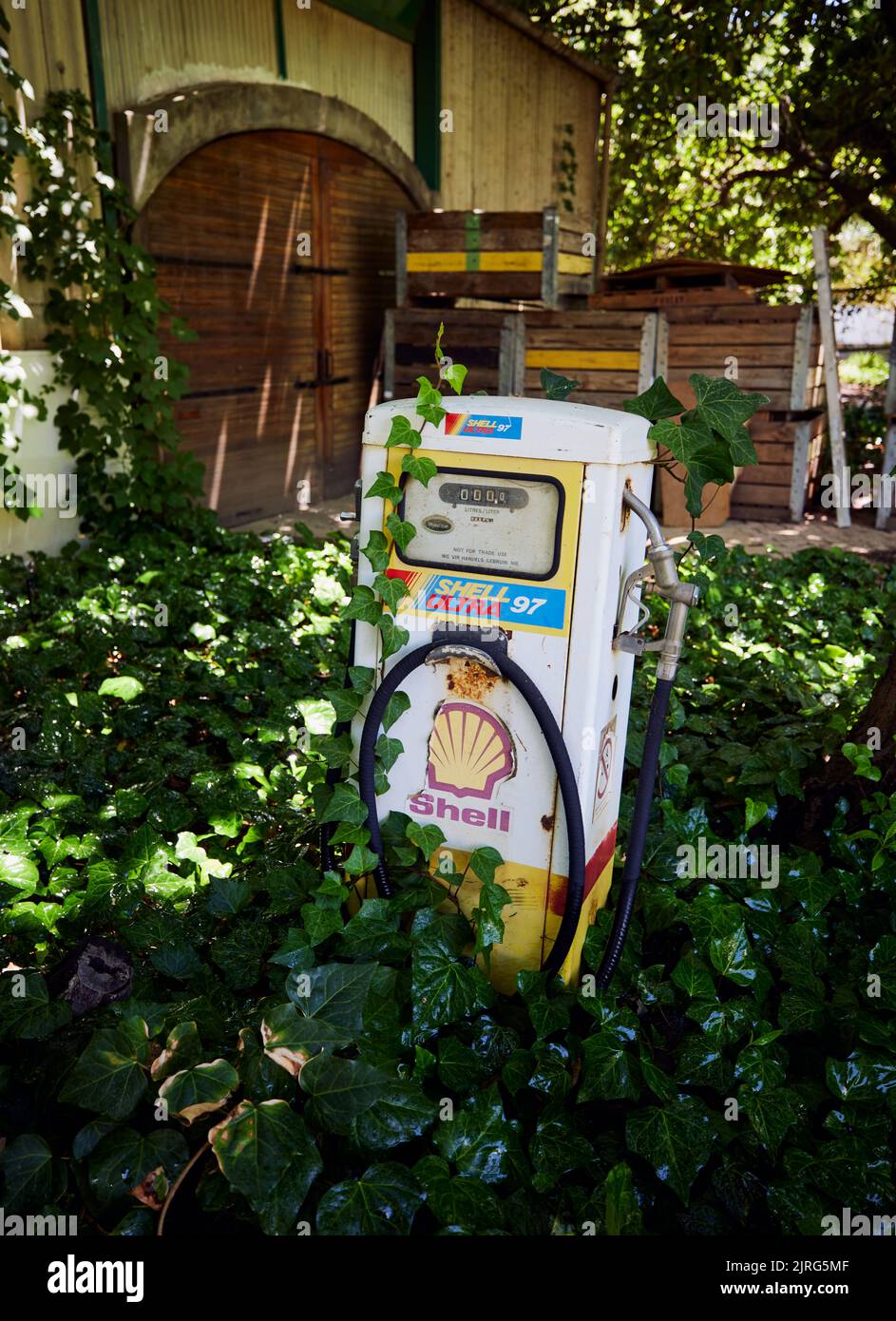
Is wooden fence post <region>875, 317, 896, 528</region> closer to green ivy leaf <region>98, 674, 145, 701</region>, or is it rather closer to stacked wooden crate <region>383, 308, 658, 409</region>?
stacked wooden crate <region>383, 308, 658, 409</region>

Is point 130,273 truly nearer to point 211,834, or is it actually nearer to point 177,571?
point 177,571

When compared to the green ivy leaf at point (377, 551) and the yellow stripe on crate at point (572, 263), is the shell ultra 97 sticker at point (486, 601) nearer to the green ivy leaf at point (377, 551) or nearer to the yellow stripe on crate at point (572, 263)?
the green ivy leaf at point (377, 551)

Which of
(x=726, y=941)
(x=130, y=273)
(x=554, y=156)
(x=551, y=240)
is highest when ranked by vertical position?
(x=554, y=156)

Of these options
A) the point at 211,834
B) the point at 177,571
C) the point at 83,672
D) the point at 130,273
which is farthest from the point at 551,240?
the point at 211,834

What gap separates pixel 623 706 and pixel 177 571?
3607 millimetres

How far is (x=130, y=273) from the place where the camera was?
6453mm

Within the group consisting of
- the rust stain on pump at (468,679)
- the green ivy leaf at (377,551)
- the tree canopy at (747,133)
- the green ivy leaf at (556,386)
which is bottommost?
the rust stain on pump at (468,679)

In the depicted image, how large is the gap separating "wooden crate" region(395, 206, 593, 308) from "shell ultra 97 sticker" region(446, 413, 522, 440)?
657cm

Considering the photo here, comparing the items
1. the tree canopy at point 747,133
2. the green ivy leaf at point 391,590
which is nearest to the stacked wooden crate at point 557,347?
the tree canopy at point 747,133

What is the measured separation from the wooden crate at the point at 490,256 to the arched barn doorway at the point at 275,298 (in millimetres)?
790

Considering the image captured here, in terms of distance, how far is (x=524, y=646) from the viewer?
2.22 m

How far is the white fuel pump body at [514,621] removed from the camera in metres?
2.12

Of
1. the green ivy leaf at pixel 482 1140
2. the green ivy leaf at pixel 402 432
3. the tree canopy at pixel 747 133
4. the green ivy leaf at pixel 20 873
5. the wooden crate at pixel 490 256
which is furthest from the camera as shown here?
the tree canopy at pixel 747 133

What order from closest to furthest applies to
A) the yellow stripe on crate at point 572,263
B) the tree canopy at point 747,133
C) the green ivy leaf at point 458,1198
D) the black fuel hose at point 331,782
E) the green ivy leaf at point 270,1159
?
the green ivy leaf at point 270,1159 → the green ivy leaf at point 458,1198 → the black fuel hose at point 331,782 → the yellow stripe on crate at point 572,263 → the tree canopy at point 747,133
